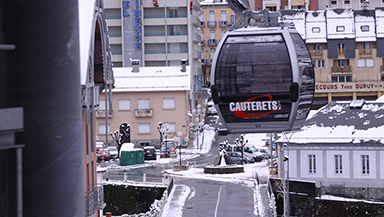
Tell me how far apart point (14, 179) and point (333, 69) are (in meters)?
76.8

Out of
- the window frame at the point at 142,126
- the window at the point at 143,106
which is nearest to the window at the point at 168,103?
the window at the point at 143,106

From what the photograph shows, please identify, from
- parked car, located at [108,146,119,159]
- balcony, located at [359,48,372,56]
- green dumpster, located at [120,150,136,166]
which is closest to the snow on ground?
green dumpster, located at [120,150,136,166]

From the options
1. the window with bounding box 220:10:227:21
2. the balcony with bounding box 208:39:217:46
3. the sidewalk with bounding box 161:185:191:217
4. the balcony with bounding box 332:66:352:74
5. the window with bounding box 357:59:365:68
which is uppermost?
the window with bounding box 220:10:227:21

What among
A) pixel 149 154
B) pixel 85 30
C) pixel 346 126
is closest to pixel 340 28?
pixel 149 154

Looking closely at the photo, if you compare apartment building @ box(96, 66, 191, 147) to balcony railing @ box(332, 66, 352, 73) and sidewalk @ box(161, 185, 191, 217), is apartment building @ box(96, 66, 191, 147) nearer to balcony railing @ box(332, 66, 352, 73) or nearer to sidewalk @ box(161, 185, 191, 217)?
balcony railing @ box(332, 66, 352, 73)

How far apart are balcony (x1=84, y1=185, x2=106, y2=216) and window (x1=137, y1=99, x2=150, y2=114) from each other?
41885mm

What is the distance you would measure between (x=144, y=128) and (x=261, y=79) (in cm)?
5448

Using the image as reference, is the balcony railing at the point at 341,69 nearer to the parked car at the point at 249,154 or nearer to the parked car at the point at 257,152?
the parked car at the point at 257,152

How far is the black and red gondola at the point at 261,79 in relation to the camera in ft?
41.4

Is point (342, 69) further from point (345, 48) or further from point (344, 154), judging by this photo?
point (344, 154)

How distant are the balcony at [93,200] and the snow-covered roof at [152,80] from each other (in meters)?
41.0

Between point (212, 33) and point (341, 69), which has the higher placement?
point (212, 33)

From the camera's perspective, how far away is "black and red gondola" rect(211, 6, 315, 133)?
12.6m

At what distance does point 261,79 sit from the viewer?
500 inches
